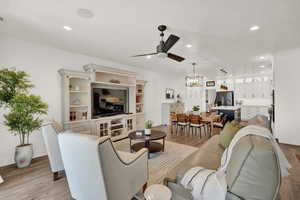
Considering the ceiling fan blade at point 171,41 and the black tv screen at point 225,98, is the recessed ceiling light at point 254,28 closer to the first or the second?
the ceiling fan blade at point 171,41

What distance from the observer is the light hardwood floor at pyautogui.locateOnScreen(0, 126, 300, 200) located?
1.99 m

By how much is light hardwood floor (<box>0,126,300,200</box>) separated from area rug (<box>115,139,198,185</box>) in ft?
4.42

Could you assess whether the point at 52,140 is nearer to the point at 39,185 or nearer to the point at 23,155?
the point at 39,185

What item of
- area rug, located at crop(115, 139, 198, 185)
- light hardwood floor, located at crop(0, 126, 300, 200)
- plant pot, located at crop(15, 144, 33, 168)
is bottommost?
light hardwood floor, located at crop(0, 126, 300, 200)

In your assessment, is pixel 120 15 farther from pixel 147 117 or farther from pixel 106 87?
pixel 147 117

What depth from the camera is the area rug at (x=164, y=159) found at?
2.50 metres

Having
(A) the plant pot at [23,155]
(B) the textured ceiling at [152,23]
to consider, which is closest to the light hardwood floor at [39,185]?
(A) the plant pot at [23,155]

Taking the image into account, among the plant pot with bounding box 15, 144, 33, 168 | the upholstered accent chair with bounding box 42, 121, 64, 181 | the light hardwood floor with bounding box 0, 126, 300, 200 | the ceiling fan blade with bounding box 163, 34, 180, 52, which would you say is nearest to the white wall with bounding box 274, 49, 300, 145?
the light hardwood floor with bounding box 0, 126, 300, 200

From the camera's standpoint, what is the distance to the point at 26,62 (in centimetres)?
314

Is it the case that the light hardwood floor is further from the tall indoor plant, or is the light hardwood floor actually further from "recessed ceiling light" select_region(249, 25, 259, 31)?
"recessed ceiling light" select_region(249, 25, 259, 31)

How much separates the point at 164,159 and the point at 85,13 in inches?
123

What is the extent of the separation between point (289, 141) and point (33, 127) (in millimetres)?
6426

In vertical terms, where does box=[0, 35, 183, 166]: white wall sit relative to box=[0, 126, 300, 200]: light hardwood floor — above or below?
above

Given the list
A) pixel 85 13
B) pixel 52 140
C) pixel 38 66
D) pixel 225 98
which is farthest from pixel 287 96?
pixel 38 66
